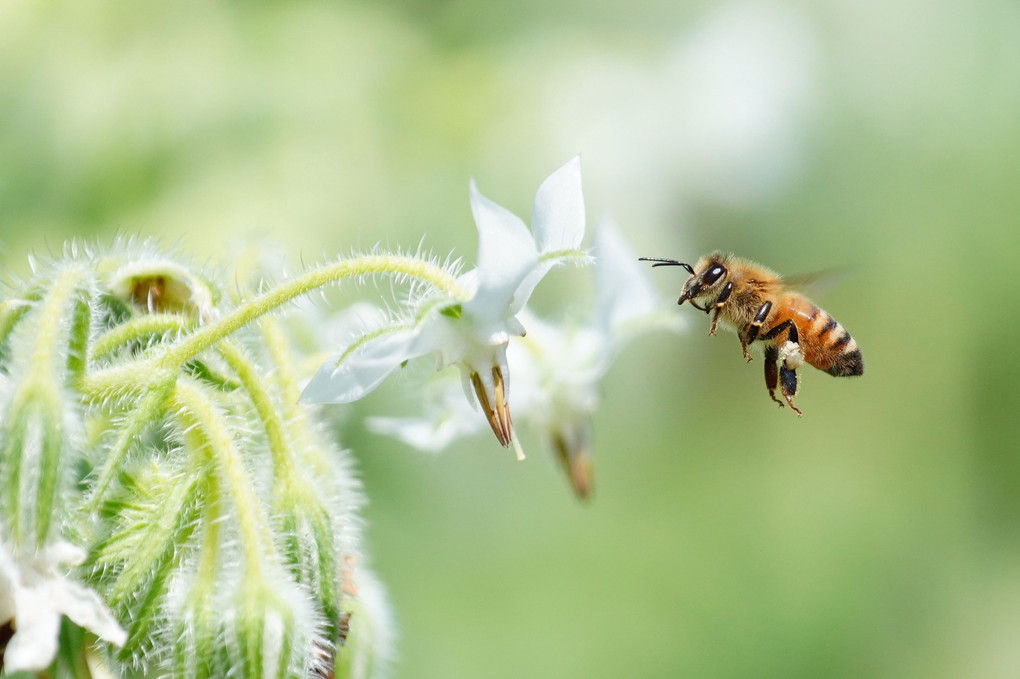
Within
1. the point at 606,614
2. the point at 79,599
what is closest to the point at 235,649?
the point at 79,599

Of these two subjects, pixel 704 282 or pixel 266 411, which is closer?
pixel 266 411

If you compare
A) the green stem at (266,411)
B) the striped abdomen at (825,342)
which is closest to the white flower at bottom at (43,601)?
the green stem at (266,411)

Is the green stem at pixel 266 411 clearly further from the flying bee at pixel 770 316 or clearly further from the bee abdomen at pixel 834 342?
the bee abdomen at pixel 834 342

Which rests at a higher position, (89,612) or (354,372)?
(354,372)

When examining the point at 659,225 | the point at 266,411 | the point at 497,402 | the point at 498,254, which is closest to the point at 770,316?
the point at 497,402

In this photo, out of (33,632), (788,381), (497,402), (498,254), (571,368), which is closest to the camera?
(33,632)

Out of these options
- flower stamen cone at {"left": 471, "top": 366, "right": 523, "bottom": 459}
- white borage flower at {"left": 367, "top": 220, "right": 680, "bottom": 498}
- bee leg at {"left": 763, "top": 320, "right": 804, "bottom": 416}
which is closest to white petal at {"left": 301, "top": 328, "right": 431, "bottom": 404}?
flower stamen cone at {"left": 471, "top": 366, "right": 523, "bottom": 459}

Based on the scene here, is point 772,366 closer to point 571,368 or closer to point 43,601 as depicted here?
point 571,368
